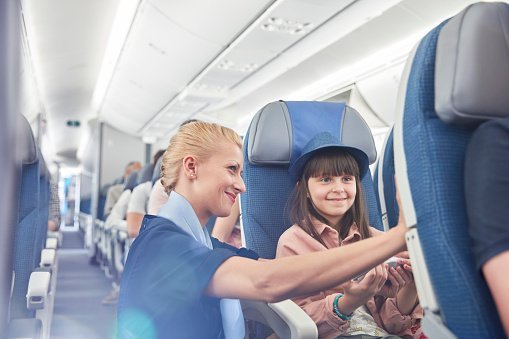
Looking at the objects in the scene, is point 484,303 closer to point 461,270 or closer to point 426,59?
point 461,270

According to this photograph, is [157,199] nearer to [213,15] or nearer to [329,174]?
[329,174]

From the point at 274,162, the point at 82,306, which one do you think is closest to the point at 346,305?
the point at 274,162

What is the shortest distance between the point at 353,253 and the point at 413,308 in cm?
102

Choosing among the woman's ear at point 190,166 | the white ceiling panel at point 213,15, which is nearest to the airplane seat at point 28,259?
the woman's ear at point 190,166

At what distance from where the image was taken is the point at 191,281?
1303mm

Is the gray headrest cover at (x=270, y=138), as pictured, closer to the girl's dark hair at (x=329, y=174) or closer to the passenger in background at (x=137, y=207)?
the girl's dark hair at (x=329, y=174)

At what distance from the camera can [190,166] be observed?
159 cm

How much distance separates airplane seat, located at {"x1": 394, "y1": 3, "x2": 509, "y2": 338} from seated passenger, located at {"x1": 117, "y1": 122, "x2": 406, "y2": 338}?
9 cm

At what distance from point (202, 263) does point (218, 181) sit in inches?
13.5

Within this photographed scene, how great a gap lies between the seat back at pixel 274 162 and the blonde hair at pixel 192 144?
2.16 feet

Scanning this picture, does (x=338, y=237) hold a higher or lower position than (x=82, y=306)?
higher

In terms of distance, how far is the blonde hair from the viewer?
159 cm

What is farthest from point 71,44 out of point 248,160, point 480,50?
point 480,50

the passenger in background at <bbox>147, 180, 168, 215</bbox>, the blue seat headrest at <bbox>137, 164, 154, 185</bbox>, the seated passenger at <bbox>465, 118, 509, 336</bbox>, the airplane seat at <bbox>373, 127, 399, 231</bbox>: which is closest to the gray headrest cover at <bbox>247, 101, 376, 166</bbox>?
the airplane seat at <bbox>373, 127, 399, 231</bbox>
